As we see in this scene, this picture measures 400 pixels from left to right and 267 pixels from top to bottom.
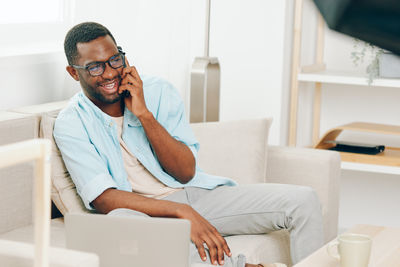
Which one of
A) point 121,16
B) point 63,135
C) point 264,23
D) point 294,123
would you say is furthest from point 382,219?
point 63,135

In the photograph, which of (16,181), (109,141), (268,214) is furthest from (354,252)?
(16,181)

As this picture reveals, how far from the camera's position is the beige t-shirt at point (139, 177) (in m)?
2.07

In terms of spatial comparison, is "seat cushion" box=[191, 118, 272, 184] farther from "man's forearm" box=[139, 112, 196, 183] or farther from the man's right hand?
the man's right hand

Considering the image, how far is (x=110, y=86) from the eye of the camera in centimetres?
205

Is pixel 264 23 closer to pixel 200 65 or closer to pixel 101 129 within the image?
pixel 200 65

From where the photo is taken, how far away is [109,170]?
6.53 ft

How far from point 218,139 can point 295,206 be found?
0.49m

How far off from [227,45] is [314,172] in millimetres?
986

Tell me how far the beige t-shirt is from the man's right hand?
208mm

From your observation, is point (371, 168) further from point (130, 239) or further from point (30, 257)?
point (30, 257)

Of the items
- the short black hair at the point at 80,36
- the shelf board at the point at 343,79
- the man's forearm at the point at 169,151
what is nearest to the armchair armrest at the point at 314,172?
the man's forearm at the point at 169,151

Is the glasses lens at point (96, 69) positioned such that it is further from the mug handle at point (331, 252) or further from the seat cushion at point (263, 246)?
the mug handle at point (331, 252)

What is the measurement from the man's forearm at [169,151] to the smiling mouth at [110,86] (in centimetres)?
12

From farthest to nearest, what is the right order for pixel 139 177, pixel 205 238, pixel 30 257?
pixel 139 177, pixel 205 238, pixel 30 257
